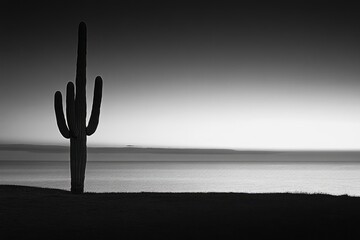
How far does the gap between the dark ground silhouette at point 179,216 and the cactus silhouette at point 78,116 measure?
1078mm

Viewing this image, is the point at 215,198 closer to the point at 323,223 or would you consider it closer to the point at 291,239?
the point at 323,223

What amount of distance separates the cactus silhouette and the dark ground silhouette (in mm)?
1078

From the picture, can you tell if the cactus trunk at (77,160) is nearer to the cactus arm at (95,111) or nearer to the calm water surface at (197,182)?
the cactus arm at (95,111)

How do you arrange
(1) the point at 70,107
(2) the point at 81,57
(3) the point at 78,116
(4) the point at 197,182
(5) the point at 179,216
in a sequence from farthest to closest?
(4) the point at 197,182 < (2) the point at 81,57 < (3) the point at 78,116 < (1) the point at 70,107 < (5) the point at 179,216

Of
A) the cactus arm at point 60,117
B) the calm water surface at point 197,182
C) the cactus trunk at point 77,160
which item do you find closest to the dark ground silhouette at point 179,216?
the cactus trunk at point 77,160

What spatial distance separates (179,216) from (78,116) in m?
6.31

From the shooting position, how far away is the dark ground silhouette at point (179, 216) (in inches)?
400

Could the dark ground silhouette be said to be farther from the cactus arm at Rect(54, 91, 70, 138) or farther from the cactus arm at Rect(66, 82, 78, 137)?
the cactus arm at Rect(66, 82, 78, 137)

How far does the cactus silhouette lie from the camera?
55.6 feet

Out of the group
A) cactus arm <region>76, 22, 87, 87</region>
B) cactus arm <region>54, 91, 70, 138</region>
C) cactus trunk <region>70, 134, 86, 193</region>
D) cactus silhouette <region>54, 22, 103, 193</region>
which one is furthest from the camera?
cactus arm <region>76, 22, 87, 87</region>

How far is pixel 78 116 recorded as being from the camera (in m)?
17.2

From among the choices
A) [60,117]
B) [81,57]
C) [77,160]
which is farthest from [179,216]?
[81,57]

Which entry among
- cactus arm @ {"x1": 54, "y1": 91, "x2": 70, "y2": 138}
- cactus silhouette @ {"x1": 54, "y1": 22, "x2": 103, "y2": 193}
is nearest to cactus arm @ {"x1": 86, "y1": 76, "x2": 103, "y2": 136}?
cactus silhouette @ {"x1": 54, "y1": 22, "x2": 103, "y2": 193}

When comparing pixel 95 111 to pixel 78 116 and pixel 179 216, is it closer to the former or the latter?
pixel 78 116
